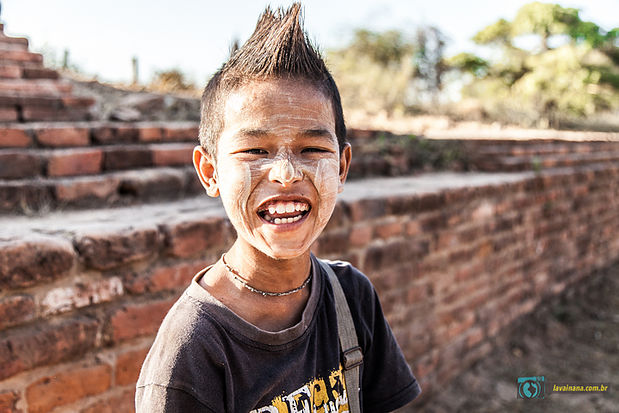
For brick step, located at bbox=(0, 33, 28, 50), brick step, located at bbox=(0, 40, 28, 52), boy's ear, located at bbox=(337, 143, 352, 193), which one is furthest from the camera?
brick step, located at bbox=(0, 33, 28, 50)

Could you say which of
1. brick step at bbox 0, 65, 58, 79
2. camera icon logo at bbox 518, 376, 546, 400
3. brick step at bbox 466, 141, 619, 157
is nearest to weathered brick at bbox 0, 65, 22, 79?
brick step at bbox 0, 65, 58, 79

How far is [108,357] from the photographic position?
1.38 metres

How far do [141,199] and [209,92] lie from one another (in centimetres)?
120

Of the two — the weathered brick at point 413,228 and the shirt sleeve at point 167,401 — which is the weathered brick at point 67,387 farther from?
the weathered brick at point 413,228

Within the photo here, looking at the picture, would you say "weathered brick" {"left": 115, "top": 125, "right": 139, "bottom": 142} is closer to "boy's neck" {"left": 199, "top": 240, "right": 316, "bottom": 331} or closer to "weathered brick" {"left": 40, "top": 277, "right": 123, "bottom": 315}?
"weathered brick" {"left": 40, "top": 277, "right": 123, "bottom": 315}

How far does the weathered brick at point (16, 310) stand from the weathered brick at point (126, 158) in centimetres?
104

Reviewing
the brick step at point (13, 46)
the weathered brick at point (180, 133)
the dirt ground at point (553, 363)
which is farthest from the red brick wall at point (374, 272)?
the brick step at point (13, 46)

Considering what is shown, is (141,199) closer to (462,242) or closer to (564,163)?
(462,242)

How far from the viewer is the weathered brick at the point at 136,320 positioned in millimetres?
1388

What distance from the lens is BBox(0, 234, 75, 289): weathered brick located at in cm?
120

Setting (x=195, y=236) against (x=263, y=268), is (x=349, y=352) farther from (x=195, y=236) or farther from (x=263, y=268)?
(x=195, y=236)

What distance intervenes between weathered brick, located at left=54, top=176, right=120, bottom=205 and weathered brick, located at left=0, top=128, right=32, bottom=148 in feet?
1.03

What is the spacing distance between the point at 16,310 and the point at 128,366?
36cm

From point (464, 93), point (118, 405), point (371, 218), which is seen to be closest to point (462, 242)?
point (371, 218)
